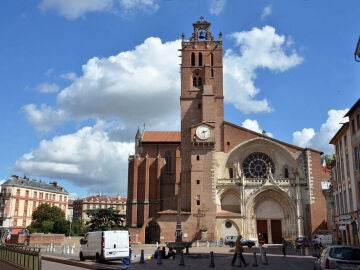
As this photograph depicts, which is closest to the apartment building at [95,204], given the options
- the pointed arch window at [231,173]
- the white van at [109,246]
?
the pointed arch window at [231,173]

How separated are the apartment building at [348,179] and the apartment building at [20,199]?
209 ft

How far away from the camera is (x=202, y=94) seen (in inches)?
1980

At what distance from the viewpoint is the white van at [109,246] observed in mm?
21500

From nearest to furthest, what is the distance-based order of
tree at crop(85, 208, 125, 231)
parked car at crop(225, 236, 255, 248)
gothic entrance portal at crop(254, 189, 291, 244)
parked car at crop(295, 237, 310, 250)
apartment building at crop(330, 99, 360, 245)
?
apartment building at crop(330, 99, 360, 245) → parked car at crop(295, 237, 310, 250) → parked car at crop(225, 236, 255, 248) → gothic entrance portal at crop(254, 189, 291, 244) → tree at crop(85, 208, 125, 231)

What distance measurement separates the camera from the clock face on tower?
47.1m

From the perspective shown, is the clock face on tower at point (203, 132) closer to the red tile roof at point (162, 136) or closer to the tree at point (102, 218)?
the tree at point (102, 218)

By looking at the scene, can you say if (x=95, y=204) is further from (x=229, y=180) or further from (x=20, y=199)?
(x=229, y=180)

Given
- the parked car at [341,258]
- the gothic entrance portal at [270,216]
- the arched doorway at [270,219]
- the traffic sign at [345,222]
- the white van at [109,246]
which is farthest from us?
the arched doorway at [270,219]

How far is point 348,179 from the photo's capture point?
1220 inches

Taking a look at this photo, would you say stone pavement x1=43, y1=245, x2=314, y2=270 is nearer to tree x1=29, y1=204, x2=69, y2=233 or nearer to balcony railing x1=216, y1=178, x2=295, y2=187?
balcony railing x1=216, y1=178, x2=295, y2=187

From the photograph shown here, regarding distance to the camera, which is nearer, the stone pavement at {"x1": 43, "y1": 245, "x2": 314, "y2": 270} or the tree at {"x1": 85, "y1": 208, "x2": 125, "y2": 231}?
the stone pavement at {"x1": 43, "y1": 245, "x2": 314, "y2": 270}

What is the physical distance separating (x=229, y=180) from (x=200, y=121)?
8.75m

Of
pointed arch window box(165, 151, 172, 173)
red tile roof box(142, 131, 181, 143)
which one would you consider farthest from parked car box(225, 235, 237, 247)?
red tile roof box(142, 131, 181, 143)

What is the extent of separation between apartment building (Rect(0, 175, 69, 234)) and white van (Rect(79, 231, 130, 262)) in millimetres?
60765
